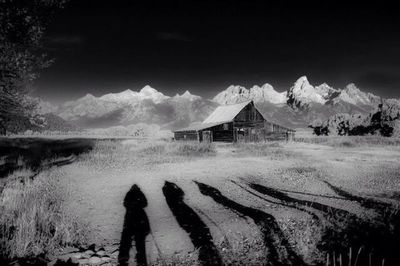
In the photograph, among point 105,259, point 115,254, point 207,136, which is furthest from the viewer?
point 207,136

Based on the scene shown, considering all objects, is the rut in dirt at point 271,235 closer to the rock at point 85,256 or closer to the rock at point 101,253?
the rock at point 101,253

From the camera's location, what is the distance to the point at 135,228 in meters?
6.64

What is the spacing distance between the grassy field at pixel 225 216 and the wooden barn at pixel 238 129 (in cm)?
2910

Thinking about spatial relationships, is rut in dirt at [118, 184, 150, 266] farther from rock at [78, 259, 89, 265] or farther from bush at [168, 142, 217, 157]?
bush at [168, 142, 217, 157]

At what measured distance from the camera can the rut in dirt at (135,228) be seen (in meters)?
5.10

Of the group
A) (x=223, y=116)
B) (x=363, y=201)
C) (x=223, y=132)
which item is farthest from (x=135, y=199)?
(x=223, y=116)

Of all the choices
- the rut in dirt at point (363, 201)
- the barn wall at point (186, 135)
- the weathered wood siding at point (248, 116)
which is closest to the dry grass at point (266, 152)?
the rut in dirt at point (363, 201)

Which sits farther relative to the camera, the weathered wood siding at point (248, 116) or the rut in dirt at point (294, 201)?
the weathered wood siding at point (248, 116)

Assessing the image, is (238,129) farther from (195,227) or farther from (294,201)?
(195,227)

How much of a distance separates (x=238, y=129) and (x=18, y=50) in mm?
35777

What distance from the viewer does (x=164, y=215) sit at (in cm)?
773

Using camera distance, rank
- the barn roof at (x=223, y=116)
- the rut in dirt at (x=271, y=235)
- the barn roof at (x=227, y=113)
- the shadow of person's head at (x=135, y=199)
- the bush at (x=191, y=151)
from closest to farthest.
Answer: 1. the rut in dirt at (x=271, y=235)
2. the shadow of person's head at (x=135, y=199)
3. the bush at (x=191, y=151)
4. the barn roof at (x=223, y=116)
5. the barn roof at (x=227, y=113)

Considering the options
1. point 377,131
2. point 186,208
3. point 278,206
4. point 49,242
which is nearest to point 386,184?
point 278,206

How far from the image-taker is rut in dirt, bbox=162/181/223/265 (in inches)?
196
